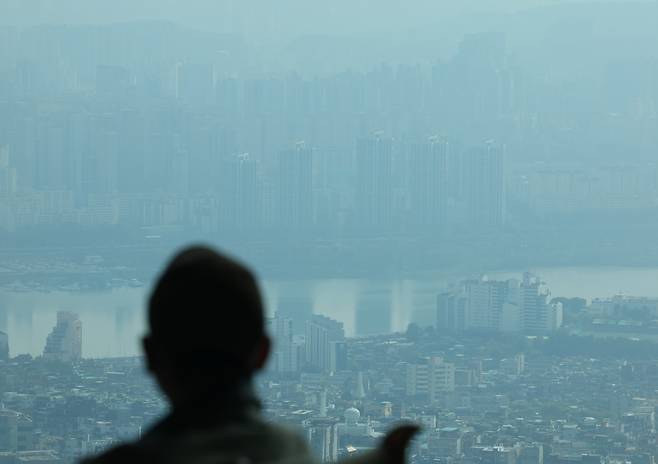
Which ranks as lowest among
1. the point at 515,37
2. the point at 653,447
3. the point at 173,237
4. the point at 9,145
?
the point at 653,447

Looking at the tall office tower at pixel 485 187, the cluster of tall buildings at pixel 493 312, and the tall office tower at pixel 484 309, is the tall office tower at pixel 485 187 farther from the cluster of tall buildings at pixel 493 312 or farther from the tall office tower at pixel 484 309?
the tall office tower at pixel 484 309

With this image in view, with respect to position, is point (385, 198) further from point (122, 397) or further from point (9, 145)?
point (122, 397)

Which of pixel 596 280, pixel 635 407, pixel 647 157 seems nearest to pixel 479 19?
pixel 647 157

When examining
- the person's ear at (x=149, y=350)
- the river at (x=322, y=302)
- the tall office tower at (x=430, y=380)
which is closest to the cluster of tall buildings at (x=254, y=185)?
the river at (x=322, y=302)

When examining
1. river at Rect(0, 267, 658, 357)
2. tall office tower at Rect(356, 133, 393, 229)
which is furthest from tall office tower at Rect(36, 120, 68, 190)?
tall office tower at Rect(356, 133, 393, 229)

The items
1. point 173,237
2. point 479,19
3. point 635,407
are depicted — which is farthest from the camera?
point 479,19

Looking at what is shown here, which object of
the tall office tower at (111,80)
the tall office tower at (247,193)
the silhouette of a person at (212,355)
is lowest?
the silhouette of a person at (212,355)
